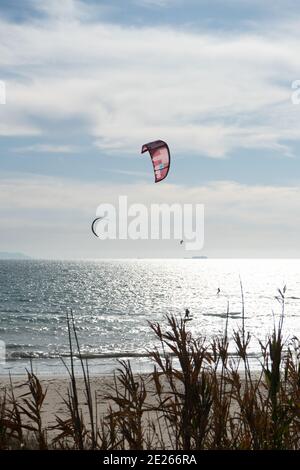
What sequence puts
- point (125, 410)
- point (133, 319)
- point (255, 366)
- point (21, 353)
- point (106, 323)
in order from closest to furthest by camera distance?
point (125, 410)
point (255, 366)
point (21, 353)
point (106, 323)
point (133, 319)

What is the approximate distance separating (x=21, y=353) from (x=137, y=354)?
5635mm

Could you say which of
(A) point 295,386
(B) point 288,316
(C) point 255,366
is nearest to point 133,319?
(B) point 288,316

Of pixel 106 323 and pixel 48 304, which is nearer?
pixel 106 323

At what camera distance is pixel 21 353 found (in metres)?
29.1

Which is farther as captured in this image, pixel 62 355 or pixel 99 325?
pixel 99 325

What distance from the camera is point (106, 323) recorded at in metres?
48.4

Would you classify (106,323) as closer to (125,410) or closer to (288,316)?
(288,316)

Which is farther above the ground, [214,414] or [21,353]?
[214,414]

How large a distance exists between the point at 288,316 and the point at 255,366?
33.5 metres

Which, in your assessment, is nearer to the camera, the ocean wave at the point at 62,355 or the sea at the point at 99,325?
the sea at the point at 99,325

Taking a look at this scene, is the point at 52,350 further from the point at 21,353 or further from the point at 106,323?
the point at 106,323

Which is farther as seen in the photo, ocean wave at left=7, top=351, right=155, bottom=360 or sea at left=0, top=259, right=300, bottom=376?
ocean wave at left=7, top=351, right=155, bottom=360
